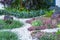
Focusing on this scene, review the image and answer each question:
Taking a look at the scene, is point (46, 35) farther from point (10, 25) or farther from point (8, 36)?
point (10, 25)

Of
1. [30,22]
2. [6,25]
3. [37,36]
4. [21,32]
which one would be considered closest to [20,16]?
[30,22]

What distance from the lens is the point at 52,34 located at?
23.6ft

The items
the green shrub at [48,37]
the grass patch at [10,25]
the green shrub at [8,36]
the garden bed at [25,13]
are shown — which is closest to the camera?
the green shrub at [48,37]

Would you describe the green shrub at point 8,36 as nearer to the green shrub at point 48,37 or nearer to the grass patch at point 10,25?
the green shrub at point 48,37

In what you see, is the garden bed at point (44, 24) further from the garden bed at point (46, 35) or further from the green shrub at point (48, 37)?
the green shrub at point (48, 37)

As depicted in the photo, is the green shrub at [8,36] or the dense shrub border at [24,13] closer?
the green shrub at [8,36]

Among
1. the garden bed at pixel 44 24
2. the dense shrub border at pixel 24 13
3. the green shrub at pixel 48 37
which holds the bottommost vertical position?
the dense shrub border at pixel 24 13

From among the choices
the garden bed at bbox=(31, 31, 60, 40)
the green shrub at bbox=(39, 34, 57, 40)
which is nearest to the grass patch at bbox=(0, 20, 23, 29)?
the garden bed at bbox=(31, 31, 60, 40)

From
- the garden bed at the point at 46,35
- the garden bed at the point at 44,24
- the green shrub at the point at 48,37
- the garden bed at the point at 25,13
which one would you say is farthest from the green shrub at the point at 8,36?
the garden bed at the point at 25,13

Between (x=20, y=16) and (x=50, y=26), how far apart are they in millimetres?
2754

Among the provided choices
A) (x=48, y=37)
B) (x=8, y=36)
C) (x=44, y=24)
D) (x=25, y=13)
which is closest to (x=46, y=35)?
(x=48, y=37)

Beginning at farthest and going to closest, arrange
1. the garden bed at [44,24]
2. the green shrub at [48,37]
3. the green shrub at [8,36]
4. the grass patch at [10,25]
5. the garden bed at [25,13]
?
the garden bed at [25,13] → the grass patch at [10,25] → the garden bed at [44,24] → the green shrub at [8,36] → the green shrub at [48,37]

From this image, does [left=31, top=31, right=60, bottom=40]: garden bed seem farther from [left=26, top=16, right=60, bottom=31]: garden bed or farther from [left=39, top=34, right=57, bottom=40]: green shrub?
[left=26, top=16, right=60, bottom=31]: garden bed

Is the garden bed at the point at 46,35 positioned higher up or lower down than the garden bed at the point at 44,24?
higher up
